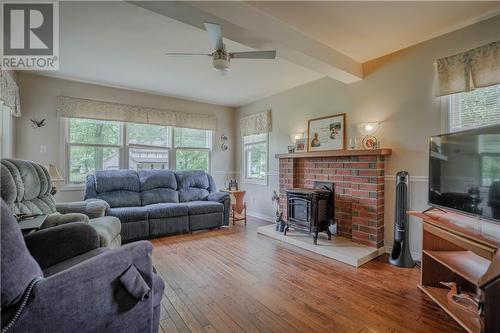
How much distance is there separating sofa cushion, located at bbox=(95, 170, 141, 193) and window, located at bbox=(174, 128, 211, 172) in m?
1.13

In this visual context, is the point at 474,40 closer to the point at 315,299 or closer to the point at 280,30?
the point at 280,30

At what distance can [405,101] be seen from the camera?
9.69ft

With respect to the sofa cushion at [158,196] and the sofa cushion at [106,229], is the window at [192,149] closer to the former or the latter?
the sofa cushion at [158,196]

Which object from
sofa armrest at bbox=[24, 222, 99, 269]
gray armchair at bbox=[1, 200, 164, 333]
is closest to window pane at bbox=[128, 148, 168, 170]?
sofa armrest at bbox=[24, 222, 99, 269]

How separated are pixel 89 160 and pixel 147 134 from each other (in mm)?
1099

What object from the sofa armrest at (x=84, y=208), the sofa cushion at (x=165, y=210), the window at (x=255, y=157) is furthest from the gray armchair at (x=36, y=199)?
the window at (x=255, y=157)

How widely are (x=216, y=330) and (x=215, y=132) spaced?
4.43m

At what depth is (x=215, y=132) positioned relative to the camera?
5633 millimetres

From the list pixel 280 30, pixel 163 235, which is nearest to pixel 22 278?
pixel 280 30

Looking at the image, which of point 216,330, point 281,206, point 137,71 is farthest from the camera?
point 281,206

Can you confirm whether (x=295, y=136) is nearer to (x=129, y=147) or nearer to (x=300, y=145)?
(x=300, y=145)

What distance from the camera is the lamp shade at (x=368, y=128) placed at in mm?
3226

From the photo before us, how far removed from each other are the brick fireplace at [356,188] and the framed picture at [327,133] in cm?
22

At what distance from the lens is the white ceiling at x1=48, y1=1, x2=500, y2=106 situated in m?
2.15
